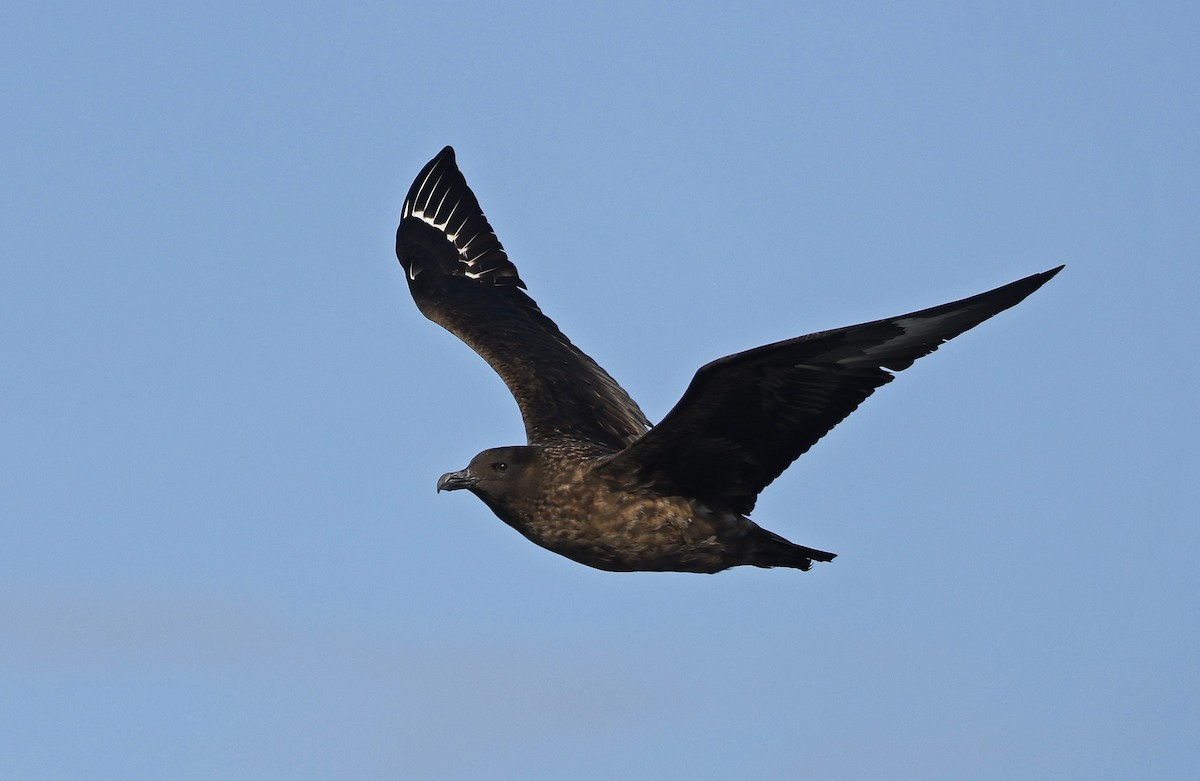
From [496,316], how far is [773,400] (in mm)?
4412

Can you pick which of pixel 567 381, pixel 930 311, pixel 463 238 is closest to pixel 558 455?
pixel 567 381

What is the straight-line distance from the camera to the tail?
10.5 meters

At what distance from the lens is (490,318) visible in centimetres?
1351

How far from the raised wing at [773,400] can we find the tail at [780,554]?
0.24 metres

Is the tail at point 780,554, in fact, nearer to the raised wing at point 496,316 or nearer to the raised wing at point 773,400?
the raised wing at point 773,400

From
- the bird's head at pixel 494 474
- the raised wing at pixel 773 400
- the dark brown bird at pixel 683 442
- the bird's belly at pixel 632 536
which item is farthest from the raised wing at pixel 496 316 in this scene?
the raised wing at pixel 773 400

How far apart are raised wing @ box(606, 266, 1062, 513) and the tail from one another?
24cm

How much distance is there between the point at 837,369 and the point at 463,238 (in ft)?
20.3

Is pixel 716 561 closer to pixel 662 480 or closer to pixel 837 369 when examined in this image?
pixel 662 480

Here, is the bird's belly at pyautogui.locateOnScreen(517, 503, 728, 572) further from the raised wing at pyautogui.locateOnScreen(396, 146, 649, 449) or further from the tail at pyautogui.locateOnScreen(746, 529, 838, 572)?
the raised wing at pyautogui.locateOnScreen(396, 146, 649, 449)

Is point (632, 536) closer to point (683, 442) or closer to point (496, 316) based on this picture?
point (683, 442)

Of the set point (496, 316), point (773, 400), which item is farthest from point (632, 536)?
point (496, 316)

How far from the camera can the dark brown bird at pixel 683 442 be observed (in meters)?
8.93

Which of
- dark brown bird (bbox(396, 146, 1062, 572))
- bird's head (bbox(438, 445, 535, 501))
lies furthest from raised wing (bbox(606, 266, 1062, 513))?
bird's head (bbox(438, 445, 535, 501))
